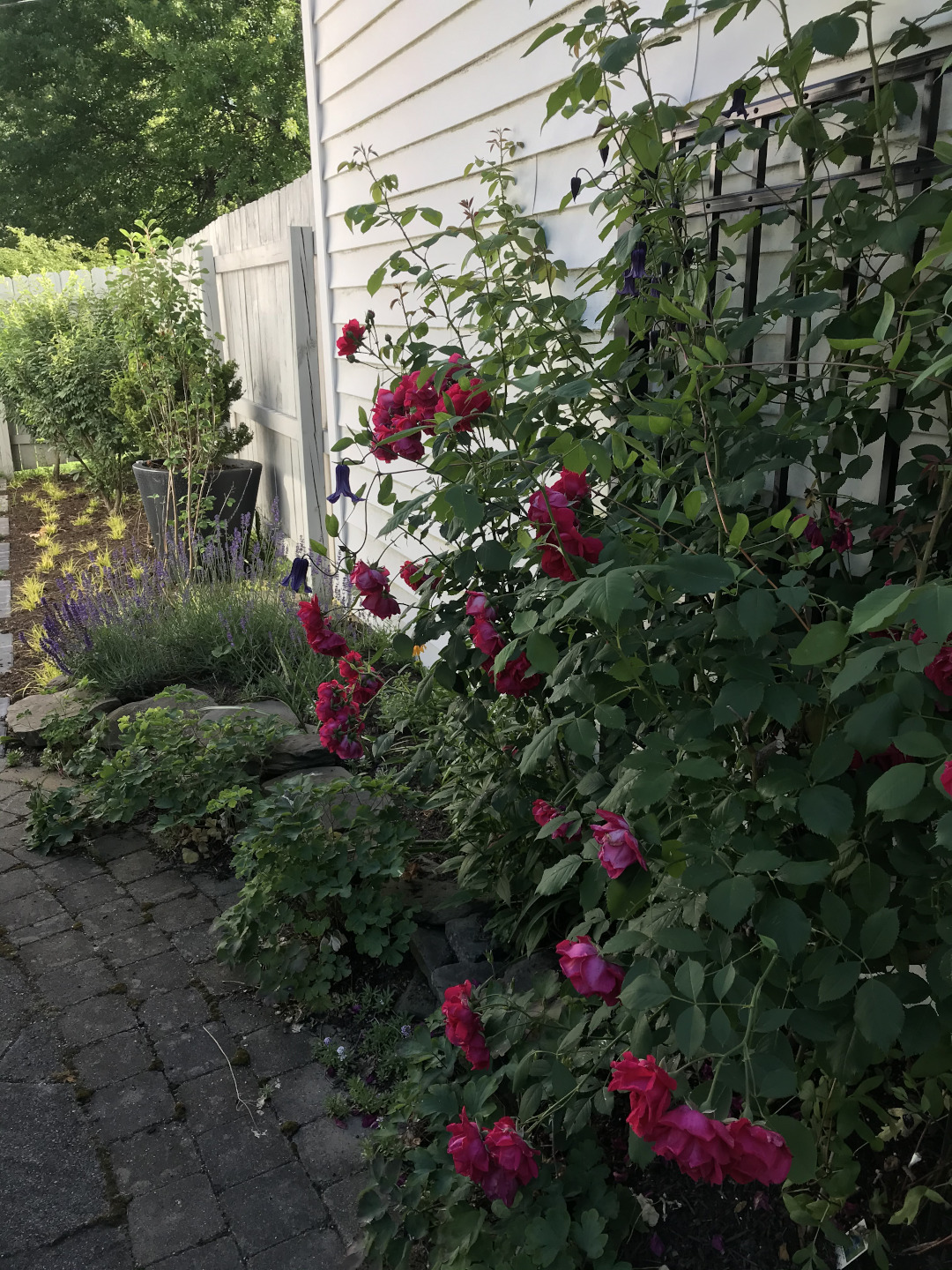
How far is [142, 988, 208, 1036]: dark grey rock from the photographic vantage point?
2395 millimetres

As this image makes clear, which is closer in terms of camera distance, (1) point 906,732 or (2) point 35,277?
(1) point 906,732

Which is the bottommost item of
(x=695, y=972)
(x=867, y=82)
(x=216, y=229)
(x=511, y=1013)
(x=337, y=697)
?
(x=511, y=1013)

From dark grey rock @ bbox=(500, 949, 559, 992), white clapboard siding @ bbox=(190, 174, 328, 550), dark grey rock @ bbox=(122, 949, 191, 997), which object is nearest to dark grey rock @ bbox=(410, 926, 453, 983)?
dark grey rock @ bbox=(500, 949, 559, 992)

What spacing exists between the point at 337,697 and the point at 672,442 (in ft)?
3.78

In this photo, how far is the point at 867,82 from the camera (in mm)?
1658

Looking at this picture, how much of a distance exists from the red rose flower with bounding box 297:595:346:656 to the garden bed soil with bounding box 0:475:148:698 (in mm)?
2927

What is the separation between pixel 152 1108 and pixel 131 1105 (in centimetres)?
5

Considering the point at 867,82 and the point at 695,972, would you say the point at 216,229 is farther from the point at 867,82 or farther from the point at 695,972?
the point at 695,972

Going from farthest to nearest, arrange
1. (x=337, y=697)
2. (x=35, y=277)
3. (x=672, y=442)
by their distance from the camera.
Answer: (x=35, y=277)
(x=337, y=697)
(x=672, y=442)

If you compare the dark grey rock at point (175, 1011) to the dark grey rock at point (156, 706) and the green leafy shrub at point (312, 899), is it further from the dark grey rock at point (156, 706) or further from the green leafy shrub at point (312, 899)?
the dark grey rock at point (156, 706)

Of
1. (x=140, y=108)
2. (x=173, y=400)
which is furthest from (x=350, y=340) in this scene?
(x=140, y=108)

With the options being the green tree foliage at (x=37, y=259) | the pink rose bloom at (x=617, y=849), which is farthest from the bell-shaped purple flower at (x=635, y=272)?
the green tree foliage at (x=37, y=259)

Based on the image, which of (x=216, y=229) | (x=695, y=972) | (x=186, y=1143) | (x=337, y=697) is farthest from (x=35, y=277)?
(x=695, y=972)

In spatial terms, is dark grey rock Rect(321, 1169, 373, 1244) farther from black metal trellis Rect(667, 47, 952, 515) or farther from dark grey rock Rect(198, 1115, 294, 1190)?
black metal trellis Rect(667, 47, 952, 515)
